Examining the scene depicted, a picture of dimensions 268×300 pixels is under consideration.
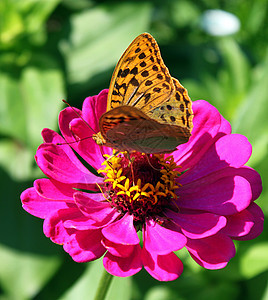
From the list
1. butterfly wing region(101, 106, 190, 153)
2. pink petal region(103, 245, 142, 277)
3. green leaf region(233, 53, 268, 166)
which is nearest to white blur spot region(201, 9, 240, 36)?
green leaf region(233, 53, 268, 166)

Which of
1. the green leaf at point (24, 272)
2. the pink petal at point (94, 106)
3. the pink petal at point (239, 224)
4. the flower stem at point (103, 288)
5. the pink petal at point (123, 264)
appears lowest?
the green leaf at point (24, 272)

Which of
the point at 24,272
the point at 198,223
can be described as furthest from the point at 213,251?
the point at 24,272

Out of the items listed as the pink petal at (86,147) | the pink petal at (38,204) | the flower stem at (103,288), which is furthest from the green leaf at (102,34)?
the flower stem at (103,288)

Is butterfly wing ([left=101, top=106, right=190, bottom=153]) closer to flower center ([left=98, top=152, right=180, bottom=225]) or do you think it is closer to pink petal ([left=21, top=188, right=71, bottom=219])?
flower center ([left=98, top=152, right=180, bottom=225])

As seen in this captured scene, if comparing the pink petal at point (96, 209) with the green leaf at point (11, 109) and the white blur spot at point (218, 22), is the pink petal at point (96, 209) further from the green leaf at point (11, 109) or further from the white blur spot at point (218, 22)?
the white blur spot at point (218, 22)

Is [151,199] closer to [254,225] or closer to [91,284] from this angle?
[254,225]
